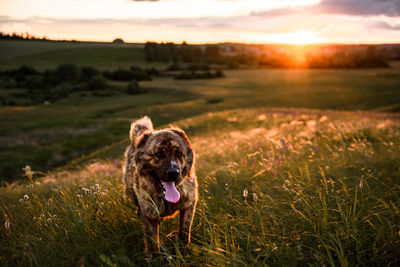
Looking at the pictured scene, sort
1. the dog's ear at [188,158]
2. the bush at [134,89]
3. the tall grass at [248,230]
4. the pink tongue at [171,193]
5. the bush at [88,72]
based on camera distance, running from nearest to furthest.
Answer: the tall grass at [248,230] → the pink tongue at [171,193] → the dog's ear at [188,158] → the bush at [134,89] → the bush at [88,72]

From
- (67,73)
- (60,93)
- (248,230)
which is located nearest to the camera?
(248,230)

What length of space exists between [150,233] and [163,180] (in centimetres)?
74

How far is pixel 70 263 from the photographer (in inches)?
124

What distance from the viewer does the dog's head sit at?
3279 mm

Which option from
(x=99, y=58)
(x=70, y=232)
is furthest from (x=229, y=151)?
(x=99, y=58)

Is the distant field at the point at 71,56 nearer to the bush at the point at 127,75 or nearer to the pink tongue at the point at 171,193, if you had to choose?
the bush at the point at 127,75

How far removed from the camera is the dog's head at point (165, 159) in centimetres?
328

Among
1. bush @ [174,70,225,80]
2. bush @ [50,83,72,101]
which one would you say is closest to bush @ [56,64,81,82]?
bush @ [50,83,72,101]

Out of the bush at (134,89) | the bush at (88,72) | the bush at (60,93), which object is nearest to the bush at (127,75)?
the bush at (88,72)

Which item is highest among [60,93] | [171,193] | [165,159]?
[165,159]

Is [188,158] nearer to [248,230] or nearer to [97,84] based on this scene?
[248,230]

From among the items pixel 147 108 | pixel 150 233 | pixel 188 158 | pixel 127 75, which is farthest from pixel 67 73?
pixel 150 233

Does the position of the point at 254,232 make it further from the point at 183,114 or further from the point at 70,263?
the point at 183,114

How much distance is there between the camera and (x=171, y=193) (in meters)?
3.25
